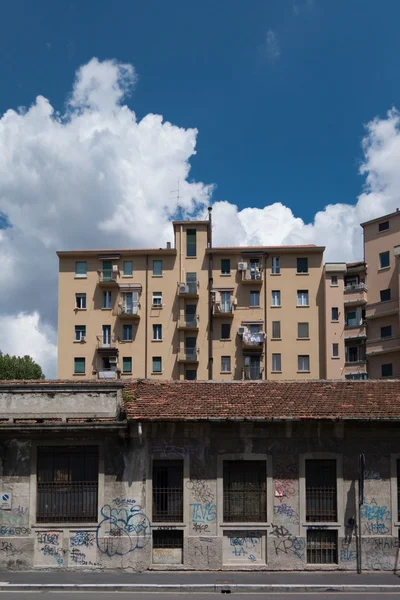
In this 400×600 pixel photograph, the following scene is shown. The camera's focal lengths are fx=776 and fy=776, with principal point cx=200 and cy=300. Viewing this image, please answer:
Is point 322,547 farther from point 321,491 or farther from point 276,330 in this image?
point 276,330

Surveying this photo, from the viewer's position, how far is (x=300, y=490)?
22.5 metres

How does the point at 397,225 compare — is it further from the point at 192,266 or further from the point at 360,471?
the point at 360,471

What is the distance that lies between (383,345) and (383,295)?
177 inches

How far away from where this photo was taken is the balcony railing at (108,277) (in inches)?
2689

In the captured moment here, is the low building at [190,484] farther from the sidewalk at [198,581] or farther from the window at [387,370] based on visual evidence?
the window at [387,370]

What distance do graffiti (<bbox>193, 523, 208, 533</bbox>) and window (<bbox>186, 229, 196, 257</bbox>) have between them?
158 feet

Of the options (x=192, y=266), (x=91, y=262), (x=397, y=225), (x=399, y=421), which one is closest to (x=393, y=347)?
(x=397, y=225)

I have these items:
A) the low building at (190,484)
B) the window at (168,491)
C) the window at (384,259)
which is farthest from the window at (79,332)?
the window at (168,491)

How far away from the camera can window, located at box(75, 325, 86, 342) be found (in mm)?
68750

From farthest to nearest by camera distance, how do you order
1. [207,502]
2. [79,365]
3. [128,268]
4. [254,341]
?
1. [128,268]
2. [79,365]
3. [254,341]
4. [207,502]

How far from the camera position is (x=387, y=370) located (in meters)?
66.0

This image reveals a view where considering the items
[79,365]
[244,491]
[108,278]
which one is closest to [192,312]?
[108,278]

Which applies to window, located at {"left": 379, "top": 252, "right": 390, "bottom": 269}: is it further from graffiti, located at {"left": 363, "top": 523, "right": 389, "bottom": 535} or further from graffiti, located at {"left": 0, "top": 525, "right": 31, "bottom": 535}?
graffiti, located at {"left": 0, "top": 525, "right": 31, "bottom": 535}

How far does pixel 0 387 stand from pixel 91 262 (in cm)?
4710
